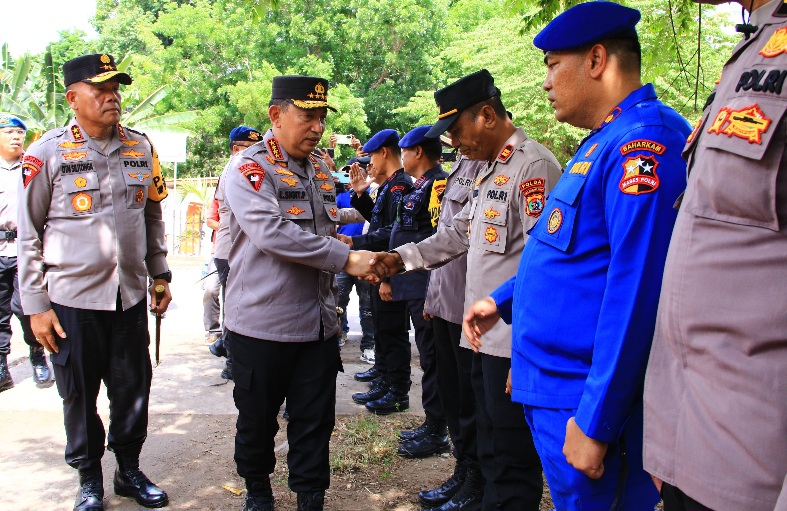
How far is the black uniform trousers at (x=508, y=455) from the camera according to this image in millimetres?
2801

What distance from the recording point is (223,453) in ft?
15.1

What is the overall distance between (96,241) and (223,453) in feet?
5.78

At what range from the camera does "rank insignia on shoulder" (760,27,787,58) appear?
1305 millimetres

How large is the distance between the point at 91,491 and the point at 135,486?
0.25m

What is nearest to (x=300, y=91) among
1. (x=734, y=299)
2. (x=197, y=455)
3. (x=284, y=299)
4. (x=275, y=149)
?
(x=275, y=149)

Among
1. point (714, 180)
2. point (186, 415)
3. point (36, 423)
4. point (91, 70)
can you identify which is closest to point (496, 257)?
point (714, 180)

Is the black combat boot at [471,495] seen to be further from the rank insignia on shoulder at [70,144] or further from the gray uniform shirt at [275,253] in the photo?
the rank insignia on shoulder at [70,144]

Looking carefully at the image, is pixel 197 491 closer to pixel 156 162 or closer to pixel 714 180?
pixel 156 162

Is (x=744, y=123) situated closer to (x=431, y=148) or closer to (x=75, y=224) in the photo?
(x=75, y=224)

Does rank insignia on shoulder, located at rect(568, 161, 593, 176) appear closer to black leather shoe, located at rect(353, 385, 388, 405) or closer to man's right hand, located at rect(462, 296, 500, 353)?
man's right hand, located at rect(462, 296, 500, 353)

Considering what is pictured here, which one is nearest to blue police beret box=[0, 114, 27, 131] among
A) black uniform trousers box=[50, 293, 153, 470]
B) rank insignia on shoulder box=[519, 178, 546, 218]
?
black uniform trousers box=[50, 293, 153, 470]

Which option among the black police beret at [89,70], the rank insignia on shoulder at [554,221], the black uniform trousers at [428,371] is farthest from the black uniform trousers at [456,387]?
the black police beret at [89,70]

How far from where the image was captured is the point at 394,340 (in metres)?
5.77

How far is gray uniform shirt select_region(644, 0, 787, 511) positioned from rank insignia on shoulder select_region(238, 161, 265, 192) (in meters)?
2.37
